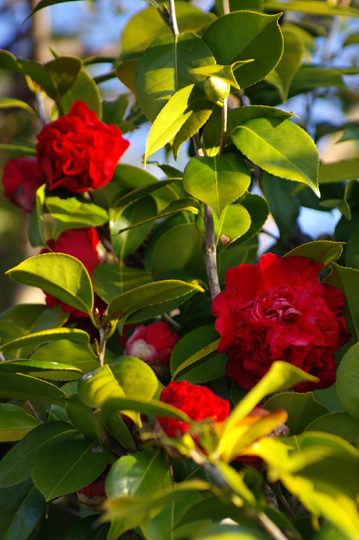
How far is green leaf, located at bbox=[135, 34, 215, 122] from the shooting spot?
0.60 m

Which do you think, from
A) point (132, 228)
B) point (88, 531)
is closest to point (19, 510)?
point (88, 531)

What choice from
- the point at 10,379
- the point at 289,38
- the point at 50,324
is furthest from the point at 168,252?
the point at 289,38

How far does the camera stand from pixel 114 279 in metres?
0.74

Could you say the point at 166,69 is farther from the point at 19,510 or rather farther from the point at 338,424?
the point at 19,510

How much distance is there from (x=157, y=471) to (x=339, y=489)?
0.19m

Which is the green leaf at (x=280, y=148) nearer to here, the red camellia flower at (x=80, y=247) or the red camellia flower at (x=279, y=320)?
the red camellia flower at (x=279, y=320)

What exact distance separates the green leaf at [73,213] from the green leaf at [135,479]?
39cm

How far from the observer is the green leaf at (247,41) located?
609 millimetres

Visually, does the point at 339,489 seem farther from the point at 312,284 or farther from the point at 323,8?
the point at 323,8

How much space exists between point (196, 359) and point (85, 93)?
56 centimetres

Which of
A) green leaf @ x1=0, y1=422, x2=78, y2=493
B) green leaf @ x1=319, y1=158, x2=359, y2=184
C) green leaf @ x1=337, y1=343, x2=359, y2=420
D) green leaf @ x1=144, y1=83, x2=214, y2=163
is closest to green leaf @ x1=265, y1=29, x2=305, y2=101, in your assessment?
green leaf @ x1=319, y1=158, x2=359, y2=184

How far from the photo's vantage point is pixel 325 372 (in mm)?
561

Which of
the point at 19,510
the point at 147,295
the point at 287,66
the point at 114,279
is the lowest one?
the point at 19,510

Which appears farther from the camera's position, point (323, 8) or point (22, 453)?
point (323, 8)
